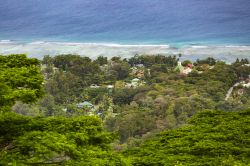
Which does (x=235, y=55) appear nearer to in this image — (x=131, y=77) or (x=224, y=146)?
(x=131, y=77)

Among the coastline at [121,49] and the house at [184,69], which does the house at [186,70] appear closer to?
the house at [184,69]

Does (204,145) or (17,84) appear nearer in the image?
(17,84)

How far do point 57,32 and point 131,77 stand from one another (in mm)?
25154

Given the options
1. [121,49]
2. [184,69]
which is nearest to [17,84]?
[184,69]

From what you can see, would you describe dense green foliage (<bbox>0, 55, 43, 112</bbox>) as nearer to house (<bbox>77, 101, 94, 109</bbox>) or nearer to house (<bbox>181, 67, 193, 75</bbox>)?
house (<bbox>77, 101, 94, 109</bbox>)

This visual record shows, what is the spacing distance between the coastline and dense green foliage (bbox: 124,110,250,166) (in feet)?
113

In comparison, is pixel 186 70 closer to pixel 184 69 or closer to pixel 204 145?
pixel 184 69

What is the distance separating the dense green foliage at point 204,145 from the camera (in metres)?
8.81

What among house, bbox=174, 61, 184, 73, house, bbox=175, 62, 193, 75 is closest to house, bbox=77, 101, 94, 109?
house, bbox=175, 62, 193, 75

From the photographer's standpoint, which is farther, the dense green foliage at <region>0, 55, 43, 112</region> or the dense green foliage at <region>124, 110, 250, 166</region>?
the dense green foliage at <region>124, 110, 250, 166</region>

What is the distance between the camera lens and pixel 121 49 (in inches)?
2007

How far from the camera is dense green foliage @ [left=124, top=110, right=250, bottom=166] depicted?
347 inches

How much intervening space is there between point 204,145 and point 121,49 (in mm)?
41980

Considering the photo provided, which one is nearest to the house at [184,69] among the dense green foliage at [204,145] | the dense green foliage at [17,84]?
the dense green foliage at [204,145]
